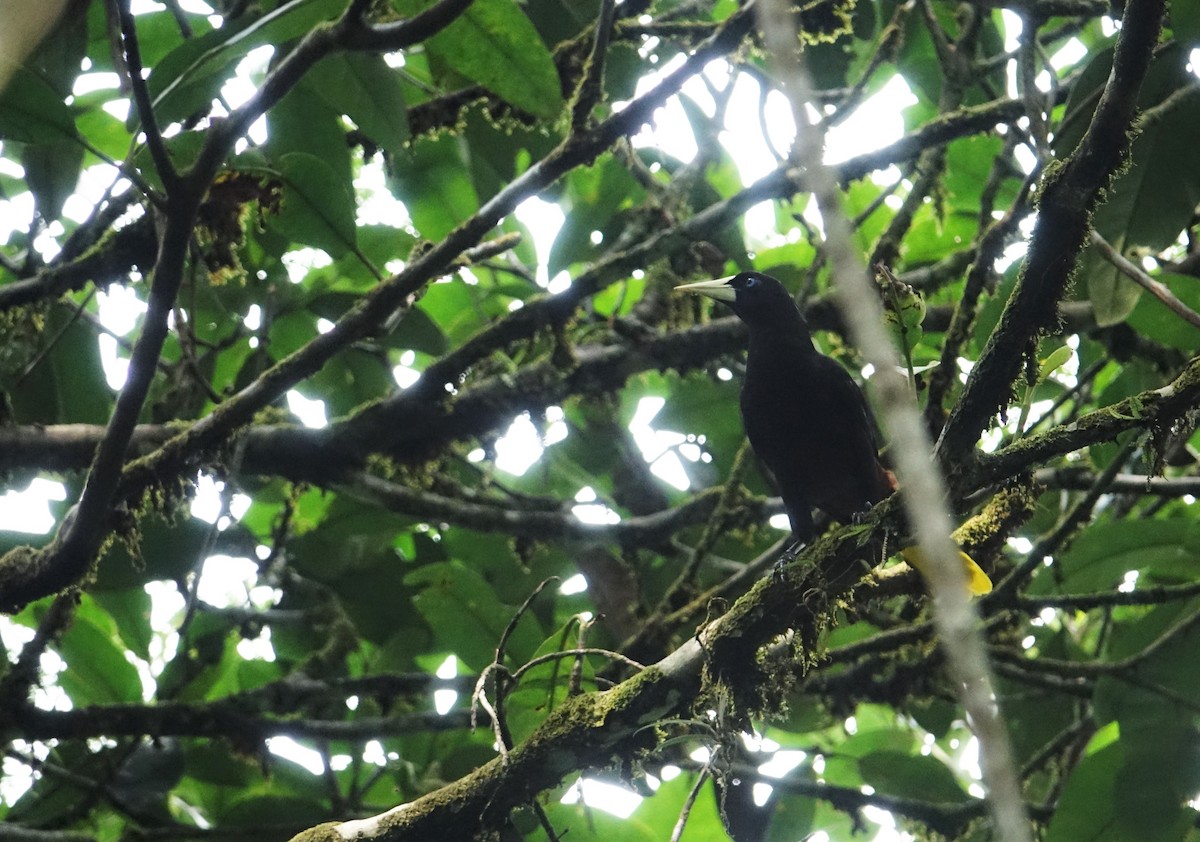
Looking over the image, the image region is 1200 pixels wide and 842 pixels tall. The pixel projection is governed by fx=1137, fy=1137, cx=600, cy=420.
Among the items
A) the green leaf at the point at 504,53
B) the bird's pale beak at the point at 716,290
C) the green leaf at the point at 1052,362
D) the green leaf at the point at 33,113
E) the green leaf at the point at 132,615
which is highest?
the bird's pale beak at the point at 716,290

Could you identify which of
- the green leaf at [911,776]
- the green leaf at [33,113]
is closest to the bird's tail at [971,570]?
the green leaf at [911,776]

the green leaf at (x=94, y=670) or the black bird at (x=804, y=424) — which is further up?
the black bird at (x=804, y=424)

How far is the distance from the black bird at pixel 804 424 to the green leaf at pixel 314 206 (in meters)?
1.42

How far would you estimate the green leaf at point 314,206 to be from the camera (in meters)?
3.27

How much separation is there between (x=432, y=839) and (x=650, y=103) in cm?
176

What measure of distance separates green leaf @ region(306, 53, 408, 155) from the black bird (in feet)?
4.61

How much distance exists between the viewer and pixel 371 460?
3930 millimetres

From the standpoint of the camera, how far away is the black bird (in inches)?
145

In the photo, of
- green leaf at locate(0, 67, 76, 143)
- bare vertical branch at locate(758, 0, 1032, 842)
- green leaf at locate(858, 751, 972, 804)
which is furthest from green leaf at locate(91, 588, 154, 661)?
bare vertical branch at locate(758, 0, 1032, 842)

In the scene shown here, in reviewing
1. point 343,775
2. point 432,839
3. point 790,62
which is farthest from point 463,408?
point 790,62

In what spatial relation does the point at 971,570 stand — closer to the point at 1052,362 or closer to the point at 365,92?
the point at 1052,362

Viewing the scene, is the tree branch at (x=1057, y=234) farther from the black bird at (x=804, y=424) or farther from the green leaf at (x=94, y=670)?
the green leaf at (x=94, y=670)

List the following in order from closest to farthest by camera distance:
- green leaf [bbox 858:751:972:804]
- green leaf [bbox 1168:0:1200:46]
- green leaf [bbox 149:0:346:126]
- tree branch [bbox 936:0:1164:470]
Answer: tree branch [bbox 936:0:1164:470], green leaf [bbox 149:0:346:126], green leaf [bbox 1168:0:1200:46], green leaf [bbox 858:751:972:804]

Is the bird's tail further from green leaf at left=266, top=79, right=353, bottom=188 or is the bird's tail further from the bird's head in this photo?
green leaf at left=266, top=79, right=353, bottom=188
